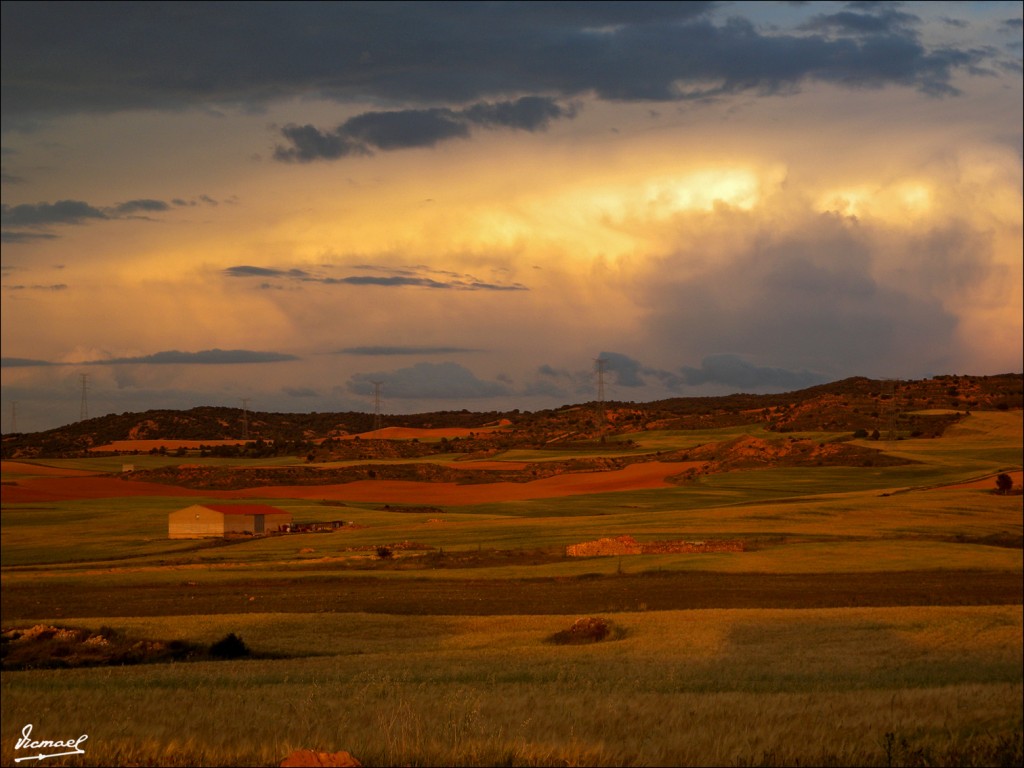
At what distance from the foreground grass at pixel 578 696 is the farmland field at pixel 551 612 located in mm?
69

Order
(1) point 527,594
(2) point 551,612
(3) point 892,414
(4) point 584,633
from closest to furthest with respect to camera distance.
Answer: (4) point 584,633
(2) point 551,612
(1) point 527,594
(3) point 892,414

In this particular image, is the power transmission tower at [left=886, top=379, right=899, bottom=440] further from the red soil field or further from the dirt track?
the red soil field

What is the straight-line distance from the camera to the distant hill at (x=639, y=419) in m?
76.1

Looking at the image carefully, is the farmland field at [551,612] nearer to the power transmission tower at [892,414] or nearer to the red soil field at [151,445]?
the power transmission tower at [892,414]

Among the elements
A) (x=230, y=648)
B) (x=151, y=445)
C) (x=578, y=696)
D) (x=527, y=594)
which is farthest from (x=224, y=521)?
(x=578, y=696)

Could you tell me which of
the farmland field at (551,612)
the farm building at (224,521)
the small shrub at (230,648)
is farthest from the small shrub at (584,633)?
the farm building at (224,521)

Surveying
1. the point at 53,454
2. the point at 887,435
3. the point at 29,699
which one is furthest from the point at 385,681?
the point at 53,454

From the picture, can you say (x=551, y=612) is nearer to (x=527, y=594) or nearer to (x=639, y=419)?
(x=527, y=594)

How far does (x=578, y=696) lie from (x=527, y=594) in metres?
25.4

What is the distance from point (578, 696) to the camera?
51.0 ft

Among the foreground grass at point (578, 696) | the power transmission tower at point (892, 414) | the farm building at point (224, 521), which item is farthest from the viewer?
the power transmission tower at point (892, 414)

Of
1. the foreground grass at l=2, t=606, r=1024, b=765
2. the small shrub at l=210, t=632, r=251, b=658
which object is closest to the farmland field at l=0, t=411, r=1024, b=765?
the foreground grass at l=2, t=606, r=1024, b=765

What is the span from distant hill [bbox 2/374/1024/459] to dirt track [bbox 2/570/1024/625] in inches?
1201

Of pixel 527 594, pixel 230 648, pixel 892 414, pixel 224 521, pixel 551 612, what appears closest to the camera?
pixel 230 648
